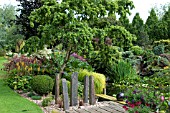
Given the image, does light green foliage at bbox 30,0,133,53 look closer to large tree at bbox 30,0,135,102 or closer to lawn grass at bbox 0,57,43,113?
large tree at bbox 30,0,135,102

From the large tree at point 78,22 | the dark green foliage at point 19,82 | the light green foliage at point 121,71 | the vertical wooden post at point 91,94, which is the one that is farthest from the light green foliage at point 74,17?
the light green foliage at point 121,71

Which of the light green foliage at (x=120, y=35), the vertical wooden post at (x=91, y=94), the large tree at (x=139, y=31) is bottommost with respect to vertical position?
the vertical wooden post at (x=91, y=94)

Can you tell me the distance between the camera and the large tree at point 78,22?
280 inches

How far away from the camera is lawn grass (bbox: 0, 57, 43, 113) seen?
6.11 m

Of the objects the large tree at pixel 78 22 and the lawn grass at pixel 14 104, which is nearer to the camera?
the lawn grass at pixel 14 104

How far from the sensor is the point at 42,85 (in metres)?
7.63

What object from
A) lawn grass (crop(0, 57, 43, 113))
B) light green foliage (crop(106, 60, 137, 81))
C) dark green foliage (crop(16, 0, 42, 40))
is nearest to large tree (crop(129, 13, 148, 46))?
dark green foliage (crop(16, 0, 42, 40))

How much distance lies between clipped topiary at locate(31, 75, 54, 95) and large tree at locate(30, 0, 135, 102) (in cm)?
98

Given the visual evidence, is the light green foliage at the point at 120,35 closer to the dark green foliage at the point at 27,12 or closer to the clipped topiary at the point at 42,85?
the clipped topiary at the point at 42,85

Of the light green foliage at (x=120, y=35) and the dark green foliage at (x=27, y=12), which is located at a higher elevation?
the dark green foliage at (x=27, y=12)

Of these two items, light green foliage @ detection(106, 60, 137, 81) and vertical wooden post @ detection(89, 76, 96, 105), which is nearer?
vertical wooden post @ detection(89, 76, 96, 105)

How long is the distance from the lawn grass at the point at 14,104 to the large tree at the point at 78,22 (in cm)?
101

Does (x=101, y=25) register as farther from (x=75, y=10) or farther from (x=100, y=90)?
(x=100, y=90)

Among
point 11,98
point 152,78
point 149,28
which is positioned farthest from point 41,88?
point 149,28
